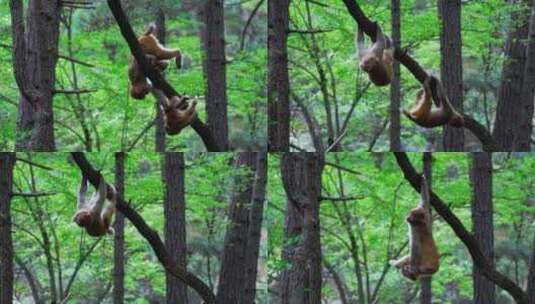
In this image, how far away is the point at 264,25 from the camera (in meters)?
11.3

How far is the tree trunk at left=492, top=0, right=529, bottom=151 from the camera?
7.65 m

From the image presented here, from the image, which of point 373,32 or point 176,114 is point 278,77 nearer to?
point 176,114

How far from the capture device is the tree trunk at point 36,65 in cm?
564

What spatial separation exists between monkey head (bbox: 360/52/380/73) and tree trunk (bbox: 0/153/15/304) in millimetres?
4347

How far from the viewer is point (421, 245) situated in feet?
6.03

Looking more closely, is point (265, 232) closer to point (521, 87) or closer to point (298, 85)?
point (521, 87)

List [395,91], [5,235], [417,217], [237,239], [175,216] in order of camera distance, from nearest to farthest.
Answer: [417,217] → [5,235] → [237,239] → [175,216] → [395,91]

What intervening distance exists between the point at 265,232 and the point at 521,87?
3.26 metres

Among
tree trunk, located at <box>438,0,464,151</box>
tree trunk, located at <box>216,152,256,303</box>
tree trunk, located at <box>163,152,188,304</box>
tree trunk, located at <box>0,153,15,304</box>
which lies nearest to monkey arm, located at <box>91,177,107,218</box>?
tree trunk, located at <box>216,152,256,303</box>

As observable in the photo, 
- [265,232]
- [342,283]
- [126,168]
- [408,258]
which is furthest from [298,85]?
[408,258]

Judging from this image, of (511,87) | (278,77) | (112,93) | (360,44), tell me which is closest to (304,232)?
(278,77)

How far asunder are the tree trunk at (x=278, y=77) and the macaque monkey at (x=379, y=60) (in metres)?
2.60

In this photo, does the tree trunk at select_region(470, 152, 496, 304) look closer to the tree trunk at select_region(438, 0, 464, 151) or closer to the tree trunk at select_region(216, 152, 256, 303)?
the tree trunk at select_region(438, 0, 464, 151)

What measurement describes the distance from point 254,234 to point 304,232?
39.4 inches
